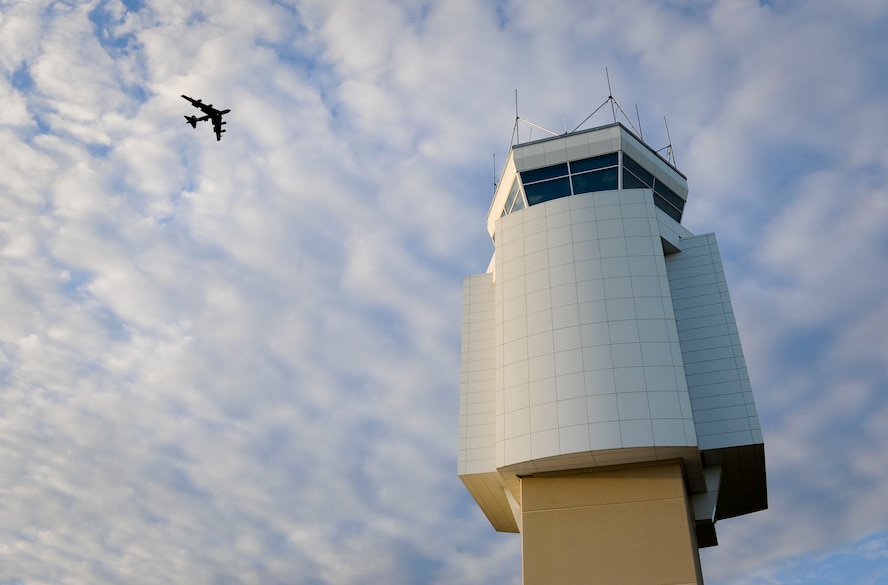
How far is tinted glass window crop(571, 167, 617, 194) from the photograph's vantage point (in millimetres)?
42406

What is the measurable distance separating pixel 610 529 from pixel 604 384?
264 inches

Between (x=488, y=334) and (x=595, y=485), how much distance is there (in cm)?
1144

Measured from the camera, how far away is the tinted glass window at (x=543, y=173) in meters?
43.5

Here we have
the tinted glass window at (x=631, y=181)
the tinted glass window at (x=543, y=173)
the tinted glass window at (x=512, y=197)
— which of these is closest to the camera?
the tinted glass window at (x=631, y=181)

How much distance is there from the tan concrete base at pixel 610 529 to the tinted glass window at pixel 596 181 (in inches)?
648

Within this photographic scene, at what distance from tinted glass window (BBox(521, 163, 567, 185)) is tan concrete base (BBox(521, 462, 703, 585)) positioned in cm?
1789

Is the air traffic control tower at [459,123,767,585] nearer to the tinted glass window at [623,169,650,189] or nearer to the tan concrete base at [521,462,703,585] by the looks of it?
the tan concrete base at [521,462,703,585]

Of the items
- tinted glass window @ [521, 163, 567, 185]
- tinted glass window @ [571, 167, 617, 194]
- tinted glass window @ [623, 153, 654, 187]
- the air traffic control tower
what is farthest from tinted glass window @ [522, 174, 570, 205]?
tinted glass window @ [623, 153, 654, 187]

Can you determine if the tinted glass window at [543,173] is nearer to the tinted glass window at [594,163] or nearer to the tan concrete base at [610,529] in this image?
the tinted glass window at [594,163]

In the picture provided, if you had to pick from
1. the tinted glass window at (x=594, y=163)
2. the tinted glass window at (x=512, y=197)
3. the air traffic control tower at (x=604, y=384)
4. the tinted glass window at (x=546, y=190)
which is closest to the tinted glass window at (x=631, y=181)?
the air traffic control tower at (x=604, y=384)

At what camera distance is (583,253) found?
39.0 metres

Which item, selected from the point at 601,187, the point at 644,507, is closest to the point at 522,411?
the point at 644,507

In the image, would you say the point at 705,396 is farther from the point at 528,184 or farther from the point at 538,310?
the point at 528,184

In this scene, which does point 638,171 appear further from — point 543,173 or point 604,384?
point 604,384
